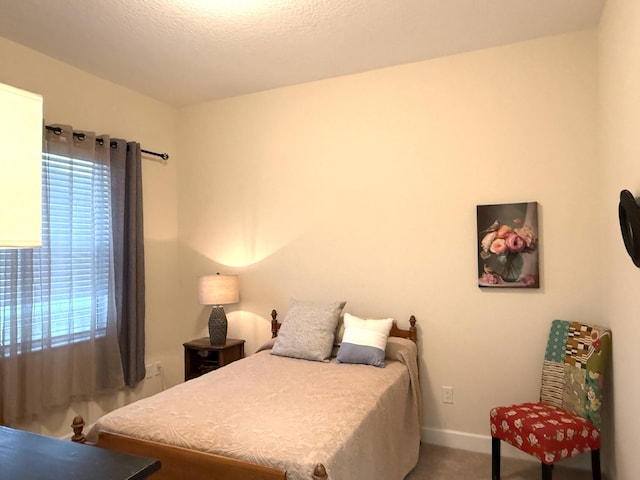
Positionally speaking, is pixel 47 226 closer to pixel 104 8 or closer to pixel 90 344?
pixel 90 344

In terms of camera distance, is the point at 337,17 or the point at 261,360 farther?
the point at 261,360

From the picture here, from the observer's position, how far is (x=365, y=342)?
9.27 feet

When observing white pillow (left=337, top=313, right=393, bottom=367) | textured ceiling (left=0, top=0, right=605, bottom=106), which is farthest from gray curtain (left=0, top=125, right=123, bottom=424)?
white pillow (left=337, top=313, right=393, bottom=367)

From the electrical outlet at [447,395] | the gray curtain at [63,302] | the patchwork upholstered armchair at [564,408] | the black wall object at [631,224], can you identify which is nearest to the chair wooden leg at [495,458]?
the patchwork upholstered armchair at [564,408]

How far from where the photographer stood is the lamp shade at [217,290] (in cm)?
348

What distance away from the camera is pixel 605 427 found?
2561 millimetres

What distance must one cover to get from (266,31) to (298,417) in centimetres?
221

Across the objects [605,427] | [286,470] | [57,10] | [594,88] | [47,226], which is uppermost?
[57,10]

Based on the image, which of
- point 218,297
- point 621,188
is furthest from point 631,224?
point 218,297

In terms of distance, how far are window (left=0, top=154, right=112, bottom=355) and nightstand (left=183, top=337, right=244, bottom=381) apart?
71cm

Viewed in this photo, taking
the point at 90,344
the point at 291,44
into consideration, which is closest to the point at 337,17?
the point at 291,44

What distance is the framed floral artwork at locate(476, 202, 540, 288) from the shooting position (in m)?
2.79

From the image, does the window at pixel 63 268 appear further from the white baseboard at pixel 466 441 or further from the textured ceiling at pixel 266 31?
the white baseboard at pixel 466 441

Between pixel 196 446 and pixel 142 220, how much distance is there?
230 cm
